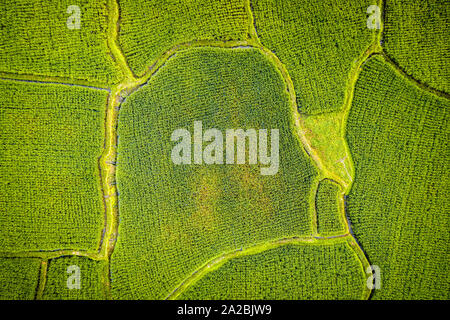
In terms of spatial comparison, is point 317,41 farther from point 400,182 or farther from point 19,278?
point 19,278

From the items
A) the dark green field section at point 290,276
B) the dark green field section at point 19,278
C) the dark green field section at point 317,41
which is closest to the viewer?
the dark green field section at point 19,278

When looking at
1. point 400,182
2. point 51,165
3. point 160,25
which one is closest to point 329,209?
point 400,182

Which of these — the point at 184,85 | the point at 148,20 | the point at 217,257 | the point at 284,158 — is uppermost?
the point at 148,20

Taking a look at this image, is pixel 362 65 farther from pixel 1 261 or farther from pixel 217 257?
pixel 1 261

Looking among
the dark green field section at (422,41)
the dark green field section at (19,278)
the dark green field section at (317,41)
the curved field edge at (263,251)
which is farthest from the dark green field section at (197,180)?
the dark green field section at (422,41)

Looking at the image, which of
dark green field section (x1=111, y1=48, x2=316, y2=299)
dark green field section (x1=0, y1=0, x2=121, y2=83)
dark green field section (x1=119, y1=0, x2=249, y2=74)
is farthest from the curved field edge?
dark green field section (x1=0, y1=0, x2=121, y2=83)

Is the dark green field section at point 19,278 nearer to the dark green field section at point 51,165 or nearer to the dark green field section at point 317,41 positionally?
the dark green field section at point 51,165

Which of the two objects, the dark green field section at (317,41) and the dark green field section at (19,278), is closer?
the dark green field section at (19,278)
